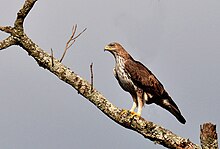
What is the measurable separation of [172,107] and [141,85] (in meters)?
0.78

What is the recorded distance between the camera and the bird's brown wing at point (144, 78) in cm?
981

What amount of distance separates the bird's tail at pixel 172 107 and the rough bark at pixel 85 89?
9.91ft

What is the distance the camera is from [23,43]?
22.6ft

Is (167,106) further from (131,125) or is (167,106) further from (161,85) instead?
(131,125)

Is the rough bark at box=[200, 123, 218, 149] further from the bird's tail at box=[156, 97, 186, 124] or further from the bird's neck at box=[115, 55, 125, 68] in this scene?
the bird's neck at box=[115, 55, 125, 68]

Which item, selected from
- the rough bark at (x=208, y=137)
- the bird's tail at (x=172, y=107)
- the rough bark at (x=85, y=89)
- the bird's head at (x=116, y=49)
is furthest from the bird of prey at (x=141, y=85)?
the rough bark at (x=208, y=137)

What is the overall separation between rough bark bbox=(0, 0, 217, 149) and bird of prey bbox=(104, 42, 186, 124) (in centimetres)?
274

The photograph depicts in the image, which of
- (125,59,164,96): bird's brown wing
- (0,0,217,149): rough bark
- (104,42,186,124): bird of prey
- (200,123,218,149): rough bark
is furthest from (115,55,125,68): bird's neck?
(200,123,218,149): rough bark

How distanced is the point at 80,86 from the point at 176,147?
58.9 inches

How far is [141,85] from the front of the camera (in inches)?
393

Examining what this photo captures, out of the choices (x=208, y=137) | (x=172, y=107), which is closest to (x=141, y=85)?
(x=172, y=107)

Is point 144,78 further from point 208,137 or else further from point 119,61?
point 208,137

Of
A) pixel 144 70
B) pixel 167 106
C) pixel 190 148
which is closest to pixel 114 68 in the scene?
pixel 144 70

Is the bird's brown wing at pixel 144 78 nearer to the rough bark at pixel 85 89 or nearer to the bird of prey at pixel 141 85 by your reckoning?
the bird of prey at pixel 141 85
